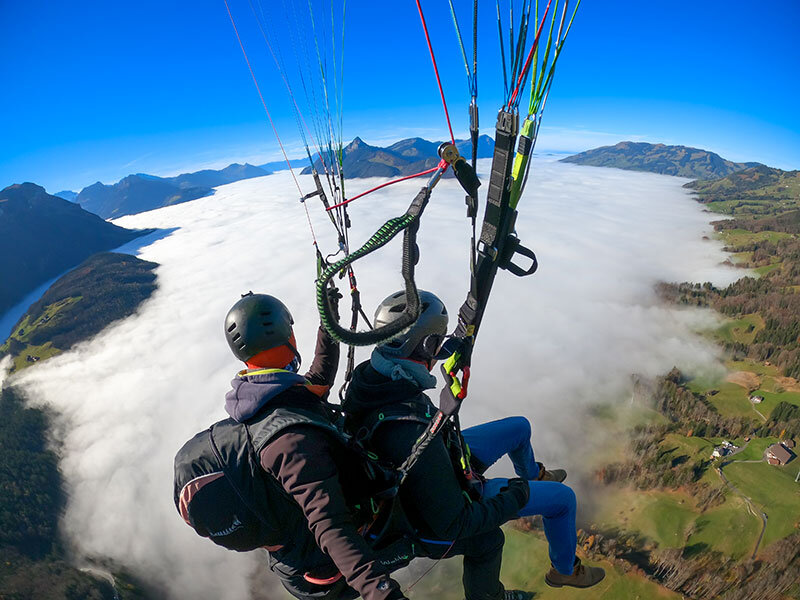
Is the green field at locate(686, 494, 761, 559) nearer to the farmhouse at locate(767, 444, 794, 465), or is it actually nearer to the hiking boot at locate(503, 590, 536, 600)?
the farmhouse at locate(767, 444, 794, 465)

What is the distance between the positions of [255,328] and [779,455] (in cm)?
3819

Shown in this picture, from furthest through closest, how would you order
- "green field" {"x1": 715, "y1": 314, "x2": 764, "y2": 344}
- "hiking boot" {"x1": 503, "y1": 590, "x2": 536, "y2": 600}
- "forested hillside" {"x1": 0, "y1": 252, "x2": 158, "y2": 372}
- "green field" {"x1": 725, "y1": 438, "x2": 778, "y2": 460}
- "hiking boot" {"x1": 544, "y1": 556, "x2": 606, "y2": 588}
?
"forested hillside" {"x1": 0, "y1": 252, "x2": 158, "y2": 372} → "green field" {"x1": 715, "y1": 314, "x2": 764, "y2": 344} → "green field" {"x1": 725, "y1": 438, "x2": 778, "y2": 460} → "hiking boot" {"x1": 503, "y1": 590, "x2": 536, "y2": 600} → "hiking boot" {"x1": 544, "y1": 556, "x2": 606, "y2": 588}

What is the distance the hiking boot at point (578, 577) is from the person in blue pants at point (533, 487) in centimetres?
1

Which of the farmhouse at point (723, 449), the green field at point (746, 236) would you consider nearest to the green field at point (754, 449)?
the farmhouse at point (723, 449)

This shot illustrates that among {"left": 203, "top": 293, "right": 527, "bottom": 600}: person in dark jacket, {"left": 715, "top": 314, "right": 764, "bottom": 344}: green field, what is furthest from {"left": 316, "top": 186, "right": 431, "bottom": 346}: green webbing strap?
{"left": 715, "top": 314, "right": 764, "bottom": 344}: green field

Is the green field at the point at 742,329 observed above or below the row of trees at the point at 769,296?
below

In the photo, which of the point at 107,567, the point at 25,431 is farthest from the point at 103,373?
the point at 107,567

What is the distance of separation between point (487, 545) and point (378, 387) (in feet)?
5.59

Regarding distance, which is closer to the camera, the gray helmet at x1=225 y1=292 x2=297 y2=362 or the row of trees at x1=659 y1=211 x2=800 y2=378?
the gray helmet at x1=225 y1=292 x2=297 y2=362

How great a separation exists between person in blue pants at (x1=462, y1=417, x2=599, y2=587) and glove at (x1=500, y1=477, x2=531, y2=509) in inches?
3.5

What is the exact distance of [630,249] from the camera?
105188 millimetres

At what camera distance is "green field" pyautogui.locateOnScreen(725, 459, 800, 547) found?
20.7m

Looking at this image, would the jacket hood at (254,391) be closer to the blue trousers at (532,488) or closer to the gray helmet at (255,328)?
the gray helmet at (255,328)

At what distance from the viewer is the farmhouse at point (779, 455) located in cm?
2608
